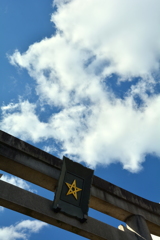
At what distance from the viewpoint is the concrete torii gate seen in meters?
5.54

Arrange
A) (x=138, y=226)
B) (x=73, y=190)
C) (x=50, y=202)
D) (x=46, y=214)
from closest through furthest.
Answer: (x=46, y=214)
(x=50, y=202)
(x=73, y=190)
(x=138, y=226)

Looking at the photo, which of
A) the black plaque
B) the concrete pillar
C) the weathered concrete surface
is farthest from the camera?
the concrete pillar

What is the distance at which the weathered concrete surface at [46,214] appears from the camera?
5372 millimetres

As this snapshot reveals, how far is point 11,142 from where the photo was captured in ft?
21.8

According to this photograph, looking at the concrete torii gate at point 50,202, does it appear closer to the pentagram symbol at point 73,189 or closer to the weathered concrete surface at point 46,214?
the weathered concrete surface at point 46,214

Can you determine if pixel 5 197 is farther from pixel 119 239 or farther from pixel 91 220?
pixel 119 239

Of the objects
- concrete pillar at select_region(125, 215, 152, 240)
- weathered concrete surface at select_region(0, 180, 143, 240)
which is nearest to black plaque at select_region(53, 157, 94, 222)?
weathered concrete surface at select_region(0, 180, 143, 240)

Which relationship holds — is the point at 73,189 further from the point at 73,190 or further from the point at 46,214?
the point at 46,214

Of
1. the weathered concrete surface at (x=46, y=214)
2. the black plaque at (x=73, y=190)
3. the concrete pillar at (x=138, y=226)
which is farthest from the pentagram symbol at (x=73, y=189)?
the concrete pillar at (x=138, y=226)

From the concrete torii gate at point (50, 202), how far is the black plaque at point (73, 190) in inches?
7.9

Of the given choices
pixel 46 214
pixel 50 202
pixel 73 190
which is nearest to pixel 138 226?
pixel 73 190

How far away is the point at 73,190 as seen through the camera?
6340 millimetres

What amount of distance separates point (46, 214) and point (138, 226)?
3.20 meters

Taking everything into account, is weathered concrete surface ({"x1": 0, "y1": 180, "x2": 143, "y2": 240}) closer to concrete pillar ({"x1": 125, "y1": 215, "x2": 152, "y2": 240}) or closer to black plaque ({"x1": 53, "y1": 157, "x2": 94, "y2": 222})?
black plaque ({"x1": 53, "y1": 157, "x2": 94, "y2": 222})
